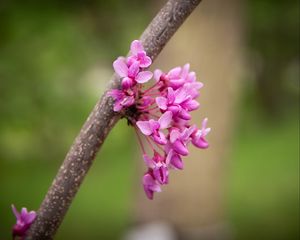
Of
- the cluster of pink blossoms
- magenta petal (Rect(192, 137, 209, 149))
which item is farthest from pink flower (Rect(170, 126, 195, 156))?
magenta petal (Rect(192, 137, 209, 149))

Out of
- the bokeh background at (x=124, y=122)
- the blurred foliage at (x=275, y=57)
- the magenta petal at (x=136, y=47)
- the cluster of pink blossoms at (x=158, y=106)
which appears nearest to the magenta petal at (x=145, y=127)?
the cluster of pink blossoms at (x=158, y=106)

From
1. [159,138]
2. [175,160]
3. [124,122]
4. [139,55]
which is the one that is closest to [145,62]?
[139,55]

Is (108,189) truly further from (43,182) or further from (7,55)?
(7,55)

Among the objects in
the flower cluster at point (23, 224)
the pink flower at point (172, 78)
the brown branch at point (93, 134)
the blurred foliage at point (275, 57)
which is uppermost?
the blurred foliage at point (275, 57)

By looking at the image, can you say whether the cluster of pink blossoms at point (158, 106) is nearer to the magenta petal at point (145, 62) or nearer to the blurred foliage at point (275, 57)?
the magenta petal at point (145, 62)

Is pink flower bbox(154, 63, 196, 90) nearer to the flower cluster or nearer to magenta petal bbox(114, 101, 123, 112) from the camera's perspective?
magenta petal bbox(114, 101, 123, 112)

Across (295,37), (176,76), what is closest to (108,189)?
(295,37)
